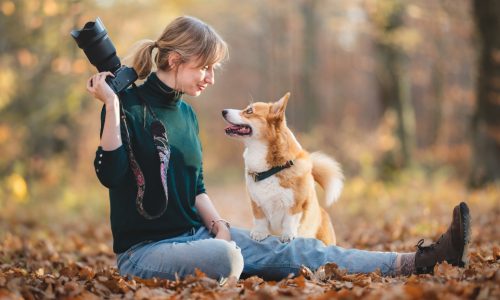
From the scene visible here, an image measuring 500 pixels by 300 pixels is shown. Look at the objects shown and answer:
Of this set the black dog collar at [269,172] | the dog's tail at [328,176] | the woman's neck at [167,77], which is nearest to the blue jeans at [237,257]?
the black dog collar at [269,172]

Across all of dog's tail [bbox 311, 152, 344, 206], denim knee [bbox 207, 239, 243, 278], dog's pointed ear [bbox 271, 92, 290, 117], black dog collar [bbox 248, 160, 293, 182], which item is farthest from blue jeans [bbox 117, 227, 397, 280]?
dog's pointed ear [bbox 271, 92, 290, 117]

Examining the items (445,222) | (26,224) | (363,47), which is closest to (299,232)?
(445,222)

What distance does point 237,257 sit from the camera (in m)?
3.18

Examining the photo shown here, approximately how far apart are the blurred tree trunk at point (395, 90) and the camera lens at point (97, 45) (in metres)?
8.61

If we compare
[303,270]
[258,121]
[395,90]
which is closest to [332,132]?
[395,90]

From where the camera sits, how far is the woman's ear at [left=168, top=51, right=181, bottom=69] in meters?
3.42

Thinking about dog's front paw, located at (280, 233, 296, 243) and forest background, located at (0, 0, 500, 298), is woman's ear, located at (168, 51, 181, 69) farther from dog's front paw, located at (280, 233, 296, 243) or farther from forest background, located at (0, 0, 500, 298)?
dog's front paw, located at (280, 233, 296, 243)

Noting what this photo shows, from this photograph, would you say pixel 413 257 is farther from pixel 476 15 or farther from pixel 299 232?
pixel 476 15

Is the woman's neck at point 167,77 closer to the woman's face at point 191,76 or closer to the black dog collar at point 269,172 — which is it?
the woman's face at point 191,76

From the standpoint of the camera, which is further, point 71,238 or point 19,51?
point 19,51

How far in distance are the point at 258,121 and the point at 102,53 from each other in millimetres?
1115

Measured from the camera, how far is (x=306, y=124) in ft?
60.5

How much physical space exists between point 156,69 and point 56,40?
5.61 m

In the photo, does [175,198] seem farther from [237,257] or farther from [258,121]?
[258,121]
